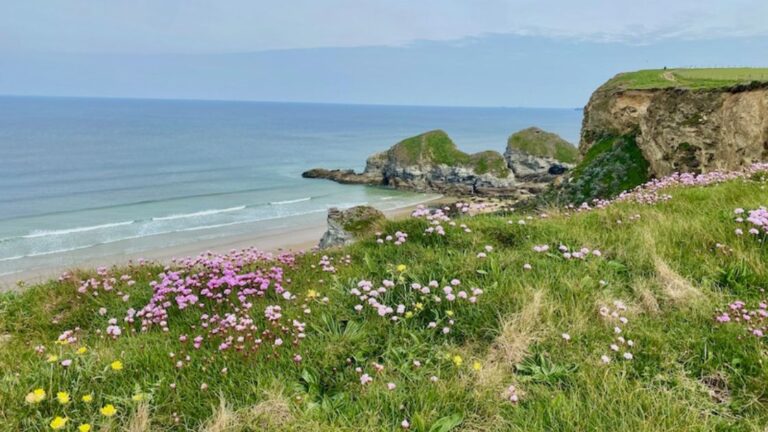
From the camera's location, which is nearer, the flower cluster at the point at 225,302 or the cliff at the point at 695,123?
the flower cluster at the point at 225,302

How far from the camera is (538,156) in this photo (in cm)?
8681

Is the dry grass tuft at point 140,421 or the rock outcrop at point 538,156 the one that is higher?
the dry grass tuft at point 140,421

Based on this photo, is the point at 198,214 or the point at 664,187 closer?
the point at 664,187

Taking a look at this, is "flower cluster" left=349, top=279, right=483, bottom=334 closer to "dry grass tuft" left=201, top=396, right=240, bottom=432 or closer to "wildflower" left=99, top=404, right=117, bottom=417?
"dry grass tuft" left=201, top=396, right=240, bottom=432

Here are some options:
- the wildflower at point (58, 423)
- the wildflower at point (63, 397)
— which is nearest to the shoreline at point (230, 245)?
the wildflower at point (63, 397)

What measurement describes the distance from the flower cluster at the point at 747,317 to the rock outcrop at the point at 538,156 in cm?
8323

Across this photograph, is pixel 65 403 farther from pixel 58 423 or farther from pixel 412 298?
pixel 412 298

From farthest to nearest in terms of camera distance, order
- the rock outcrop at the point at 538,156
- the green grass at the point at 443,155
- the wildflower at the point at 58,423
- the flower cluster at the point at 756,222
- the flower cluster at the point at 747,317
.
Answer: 1. the rock outcrop at the point at 538,156
2. the green grass at the point at 443,155
3. the flower cluster at the point at 756,222
4. the flower cluster at the point at 747,317
5. the wildflower at the point at 58,423

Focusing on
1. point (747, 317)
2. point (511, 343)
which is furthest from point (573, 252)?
point (511, 343)

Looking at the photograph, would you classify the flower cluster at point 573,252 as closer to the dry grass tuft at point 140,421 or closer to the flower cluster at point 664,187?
the flower cluster at point 664,187

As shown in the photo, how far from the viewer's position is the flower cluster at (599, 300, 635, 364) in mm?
4113

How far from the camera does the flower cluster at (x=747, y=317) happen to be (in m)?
4.34

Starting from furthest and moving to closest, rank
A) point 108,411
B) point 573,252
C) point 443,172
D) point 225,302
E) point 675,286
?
point 443,172
point 573,252
point 225,302
point 675,286
point 108,411

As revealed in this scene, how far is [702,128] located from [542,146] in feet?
198
